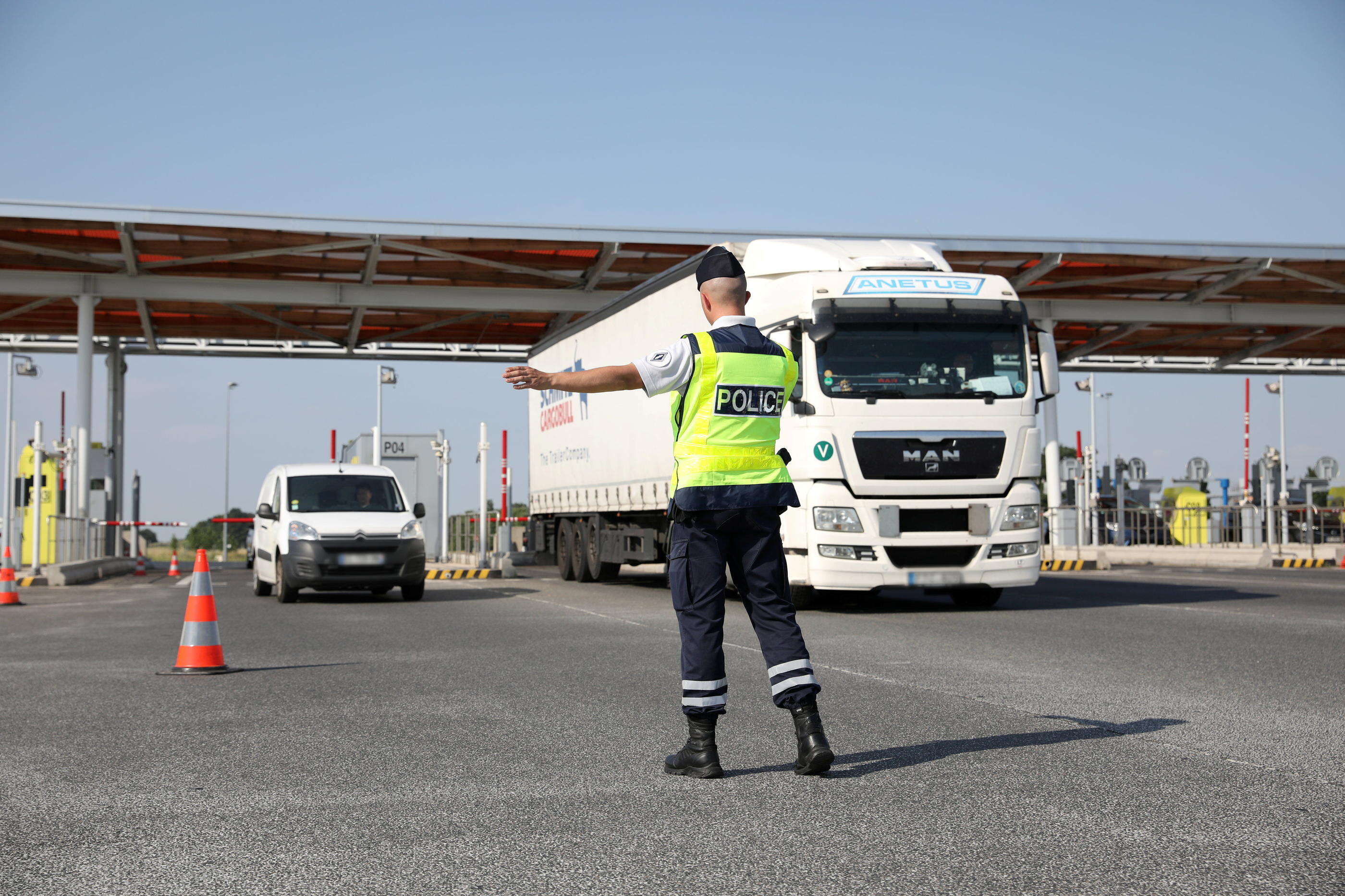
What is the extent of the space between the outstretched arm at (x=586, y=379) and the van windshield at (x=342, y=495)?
1270 centimetres

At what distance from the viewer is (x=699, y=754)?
16.2 feet

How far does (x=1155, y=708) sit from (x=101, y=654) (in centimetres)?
749

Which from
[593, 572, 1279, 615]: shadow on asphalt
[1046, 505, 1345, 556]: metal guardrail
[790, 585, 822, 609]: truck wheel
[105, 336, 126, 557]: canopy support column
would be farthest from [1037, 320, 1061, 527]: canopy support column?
[105, 336, 126, 557]: canopy support column

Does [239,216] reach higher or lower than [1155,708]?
higher

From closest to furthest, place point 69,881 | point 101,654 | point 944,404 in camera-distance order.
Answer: point 69,881, point 101,654, point 944,404

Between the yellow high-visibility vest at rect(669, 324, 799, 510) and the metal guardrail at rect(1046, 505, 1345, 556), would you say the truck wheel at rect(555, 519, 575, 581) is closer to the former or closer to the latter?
the metal guardrail at rect(1046, 505, 1345, 556)

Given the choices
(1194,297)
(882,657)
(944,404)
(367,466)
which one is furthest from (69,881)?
(1194,297)

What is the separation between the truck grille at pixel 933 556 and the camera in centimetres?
1329

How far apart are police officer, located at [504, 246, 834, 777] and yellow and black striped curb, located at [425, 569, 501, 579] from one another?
1871cm

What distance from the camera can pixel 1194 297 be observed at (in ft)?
95.5

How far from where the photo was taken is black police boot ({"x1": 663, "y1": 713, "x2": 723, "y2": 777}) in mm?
4930

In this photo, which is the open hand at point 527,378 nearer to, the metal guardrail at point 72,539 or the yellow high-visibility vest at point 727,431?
the yellow high-visibility vest at point 727,431

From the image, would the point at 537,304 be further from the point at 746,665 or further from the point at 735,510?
the point at 735,510

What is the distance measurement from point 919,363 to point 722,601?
346 inches
